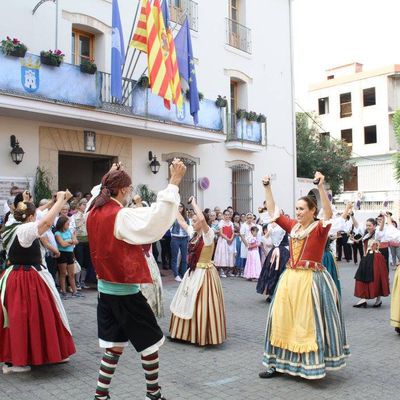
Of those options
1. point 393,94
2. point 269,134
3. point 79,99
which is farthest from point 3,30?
point 393,94

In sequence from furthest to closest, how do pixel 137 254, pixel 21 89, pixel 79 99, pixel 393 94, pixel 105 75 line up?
pixel 393 94 < pixel 105 75 < pixel 79 99 < pixel 21 89 < pixel 137 254

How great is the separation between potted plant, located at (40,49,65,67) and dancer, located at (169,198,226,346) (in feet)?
22.7

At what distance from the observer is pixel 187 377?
505cm

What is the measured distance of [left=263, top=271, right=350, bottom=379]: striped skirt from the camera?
477 centimetres

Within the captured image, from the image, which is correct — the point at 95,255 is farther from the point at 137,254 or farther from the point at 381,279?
the point at 381,279

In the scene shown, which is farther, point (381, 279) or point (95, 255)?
point (381, 279)

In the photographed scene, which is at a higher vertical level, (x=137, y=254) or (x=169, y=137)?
(x=169, y=137)

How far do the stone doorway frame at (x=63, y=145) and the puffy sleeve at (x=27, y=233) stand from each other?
25.9 ft

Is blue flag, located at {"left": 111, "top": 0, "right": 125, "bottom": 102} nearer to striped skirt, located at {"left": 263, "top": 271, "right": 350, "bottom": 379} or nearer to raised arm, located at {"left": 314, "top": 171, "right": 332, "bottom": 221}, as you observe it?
raised arm, located at {"left": 314, "top": 171, "right": 332, "bottom": 221}

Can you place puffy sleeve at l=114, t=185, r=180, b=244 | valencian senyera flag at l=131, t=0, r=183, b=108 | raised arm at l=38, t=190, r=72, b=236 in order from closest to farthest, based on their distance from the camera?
puffy sleeve at l=114, t=185, r=180, b=244 < raised arm at l=38, t=190, r=72, b=236 < valencian senyera flag at l=131, t=0, r=183, b=108

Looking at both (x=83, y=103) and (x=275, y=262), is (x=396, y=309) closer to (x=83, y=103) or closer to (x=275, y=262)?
(x=275, y=262)

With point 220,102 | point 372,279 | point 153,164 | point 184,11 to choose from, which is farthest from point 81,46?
point 372,279

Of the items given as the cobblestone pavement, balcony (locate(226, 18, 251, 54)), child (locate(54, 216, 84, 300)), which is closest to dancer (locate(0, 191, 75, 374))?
the cobblestone pavement

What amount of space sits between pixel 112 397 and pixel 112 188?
72.7 inches
